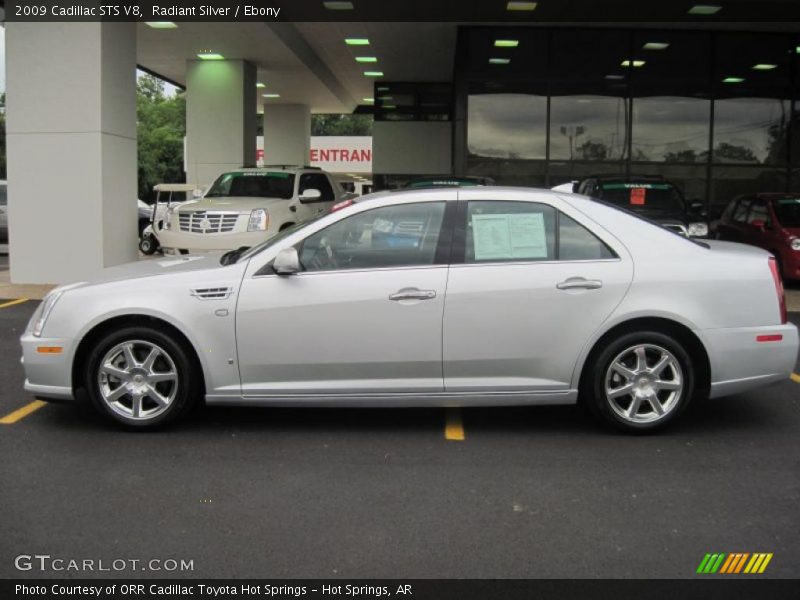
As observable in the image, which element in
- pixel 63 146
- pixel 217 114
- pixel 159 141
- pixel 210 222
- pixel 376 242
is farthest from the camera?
pixel 159 141

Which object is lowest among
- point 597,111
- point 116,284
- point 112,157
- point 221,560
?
point 221,560

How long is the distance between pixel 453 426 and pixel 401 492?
132 cm

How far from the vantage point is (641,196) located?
1301cm

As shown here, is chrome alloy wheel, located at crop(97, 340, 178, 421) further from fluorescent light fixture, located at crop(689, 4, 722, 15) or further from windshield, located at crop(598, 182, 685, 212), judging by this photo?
fluorescent light fixture, located at crop(689, 4, 722, 15)

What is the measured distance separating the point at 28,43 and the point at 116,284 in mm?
8635

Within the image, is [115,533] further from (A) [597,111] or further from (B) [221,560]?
(A) [597,111]

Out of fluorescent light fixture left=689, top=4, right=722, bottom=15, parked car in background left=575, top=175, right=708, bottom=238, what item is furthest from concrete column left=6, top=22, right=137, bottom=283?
fluorescent light fixture left=689, top=4, right=722, bottom=15

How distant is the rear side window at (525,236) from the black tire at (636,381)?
1.99 feet

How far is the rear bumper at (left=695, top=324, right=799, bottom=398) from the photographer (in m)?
5.51

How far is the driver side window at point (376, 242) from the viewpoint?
5590mm

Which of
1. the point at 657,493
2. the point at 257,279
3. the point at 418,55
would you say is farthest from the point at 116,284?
the point at 418,55

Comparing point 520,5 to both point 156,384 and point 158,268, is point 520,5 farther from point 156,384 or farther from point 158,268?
point 156,384

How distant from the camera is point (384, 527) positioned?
4160 mm

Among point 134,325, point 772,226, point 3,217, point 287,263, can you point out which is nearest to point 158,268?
point 134,325
